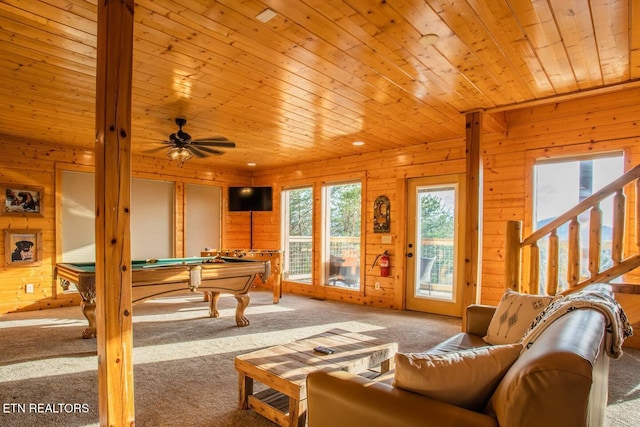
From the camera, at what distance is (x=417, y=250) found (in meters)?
5.65

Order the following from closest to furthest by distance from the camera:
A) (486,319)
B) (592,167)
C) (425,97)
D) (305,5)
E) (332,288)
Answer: (305,5)
(486,319)
(425,97)
(592,167)
(332,288)

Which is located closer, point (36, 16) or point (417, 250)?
point (36, 16)

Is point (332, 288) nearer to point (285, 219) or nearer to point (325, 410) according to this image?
point (285, 219)

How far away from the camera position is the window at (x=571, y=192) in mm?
4043

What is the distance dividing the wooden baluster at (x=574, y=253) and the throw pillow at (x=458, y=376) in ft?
7.49

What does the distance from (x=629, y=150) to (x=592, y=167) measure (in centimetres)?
36

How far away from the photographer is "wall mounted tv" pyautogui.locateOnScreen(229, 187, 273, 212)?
7.49 meters

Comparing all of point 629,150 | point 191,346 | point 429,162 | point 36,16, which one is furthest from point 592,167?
point 36,16

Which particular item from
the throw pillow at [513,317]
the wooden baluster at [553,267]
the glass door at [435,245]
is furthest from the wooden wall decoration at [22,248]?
the wooden baluster at [553,267]

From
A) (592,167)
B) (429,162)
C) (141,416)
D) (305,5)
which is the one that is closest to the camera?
(305,5)

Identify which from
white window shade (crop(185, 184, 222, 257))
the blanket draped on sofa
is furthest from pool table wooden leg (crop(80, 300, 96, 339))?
the blanket draped on sofa

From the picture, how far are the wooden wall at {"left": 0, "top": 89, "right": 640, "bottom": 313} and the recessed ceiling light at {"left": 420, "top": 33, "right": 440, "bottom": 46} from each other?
243 centimetres

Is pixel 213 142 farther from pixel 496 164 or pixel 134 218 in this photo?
pixel 496 164

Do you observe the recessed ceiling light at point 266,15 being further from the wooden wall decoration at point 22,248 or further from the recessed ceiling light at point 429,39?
the wooden wall decoration at point 22,248
